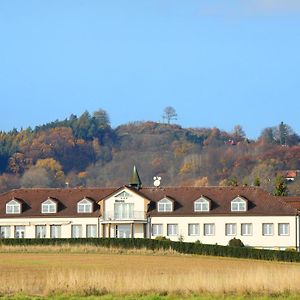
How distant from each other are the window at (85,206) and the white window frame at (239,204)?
540 inches

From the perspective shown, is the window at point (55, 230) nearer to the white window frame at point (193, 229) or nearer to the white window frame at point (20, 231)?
the white window frame at point (20, 231)

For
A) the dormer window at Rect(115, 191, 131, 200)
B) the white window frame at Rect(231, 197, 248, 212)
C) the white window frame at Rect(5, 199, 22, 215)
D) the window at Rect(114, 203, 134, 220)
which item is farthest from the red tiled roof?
the window at Rect(114, 203, 134, 220)

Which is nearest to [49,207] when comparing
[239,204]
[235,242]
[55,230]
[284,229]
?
[55,230]

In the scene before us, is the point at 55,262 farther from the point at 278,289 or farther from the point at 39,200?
the point at 39,200

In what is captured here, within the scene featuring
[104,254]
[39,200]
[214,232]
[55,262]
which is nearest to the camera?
[55,262]

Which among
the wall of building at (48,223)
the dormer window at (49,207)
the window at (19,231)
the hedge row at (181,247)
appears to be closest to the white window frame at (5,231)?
the wall of building at (48,223)

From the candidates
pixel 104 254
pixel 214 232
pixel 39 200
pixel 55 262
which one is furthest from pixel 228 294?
pixel 39 200

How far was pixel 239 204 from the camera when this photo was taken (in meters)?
95.0

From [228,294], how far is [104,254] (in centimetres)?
4089

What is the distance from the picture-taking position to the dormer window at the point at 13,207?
9900cm

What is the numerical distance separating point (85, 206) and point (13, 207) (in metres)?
7.27

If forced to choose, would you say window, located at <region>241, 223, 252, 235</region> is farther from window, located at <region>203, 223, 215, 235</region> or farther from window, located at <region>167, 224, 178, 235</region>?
window, located at <region>167, 224, 178, 235</region>

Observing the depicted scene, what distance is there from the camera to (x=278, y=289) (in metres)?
35.1

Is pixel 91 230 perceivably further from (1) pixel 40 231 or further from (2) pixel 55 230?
(1) pixel 40 231
